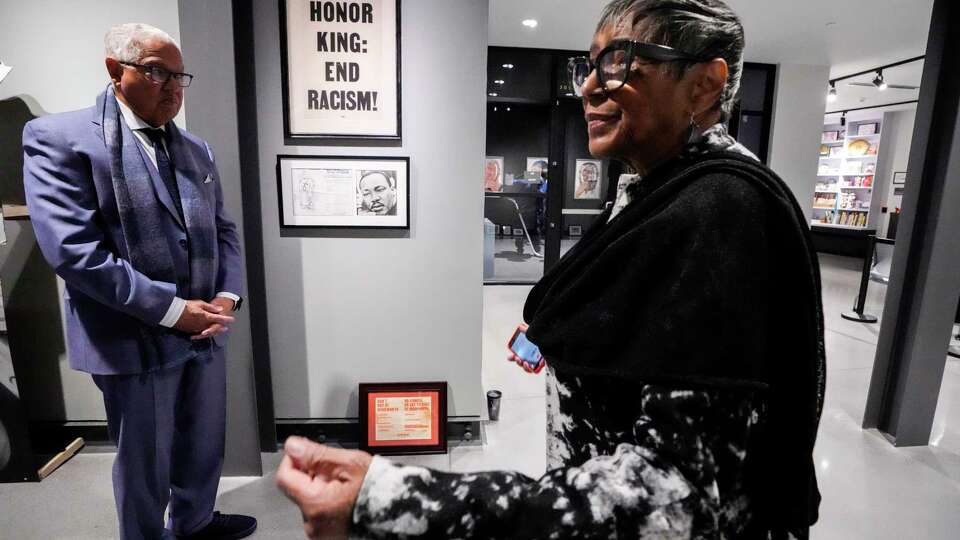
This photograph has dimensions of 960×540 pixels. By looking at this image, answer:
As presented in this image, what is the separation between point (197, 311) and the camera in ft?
5.05

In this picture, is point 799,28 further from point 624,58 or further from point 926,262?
point 624,58

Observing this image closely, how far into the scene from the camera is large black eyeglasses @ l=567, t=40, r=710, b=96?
620mm

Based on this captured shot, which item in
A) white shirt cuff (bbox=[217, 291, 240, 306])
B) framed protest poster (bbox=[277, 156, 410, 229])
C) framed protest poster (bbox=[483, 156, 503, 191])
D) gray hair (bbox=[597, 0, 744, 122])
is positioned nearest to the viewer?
gray hair (bbox=[597, 0, 744, 122])

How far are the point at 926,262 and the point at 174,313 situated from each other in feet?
11.2

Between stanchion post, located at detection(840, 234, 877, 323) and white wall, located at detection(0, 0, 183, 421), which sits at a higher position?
white wall, located at detection(0, 0, 183, 421)

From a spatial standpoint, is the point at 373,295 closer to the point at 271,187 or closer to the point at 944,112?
the point at 271,187

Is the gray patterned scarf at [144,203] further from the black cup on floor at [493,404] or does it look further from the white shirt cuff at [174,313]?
the black cup on floor at [493,404]

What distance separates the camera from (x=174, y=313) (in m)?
1.49

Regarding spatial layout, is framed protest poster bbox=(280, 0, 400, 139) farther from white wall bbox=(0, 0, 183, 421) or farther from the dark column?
the dark column

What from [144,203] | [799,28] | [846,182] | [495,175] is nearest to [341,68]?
[144,203]

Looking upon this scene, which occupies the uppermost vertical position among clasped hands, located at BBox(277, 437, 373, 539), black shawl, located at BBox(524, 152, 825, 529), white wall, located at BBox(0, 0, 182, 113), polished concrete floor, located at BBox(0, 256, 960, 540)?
white wall, located at BBox(0, 0, 182, 113)

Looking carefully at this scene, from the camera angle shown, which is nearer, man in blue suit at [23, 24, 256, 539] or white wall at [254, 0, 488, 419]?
man in blue suit at [23, 24, 256, 539]

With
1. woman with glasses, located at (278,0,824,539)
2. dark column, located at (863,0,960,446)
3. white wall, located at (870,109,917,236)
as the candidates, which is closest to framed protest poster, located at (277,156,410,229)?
woman with glasses, located at (278,0,824,539)

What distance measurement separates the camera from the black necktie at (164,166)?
154 cm
